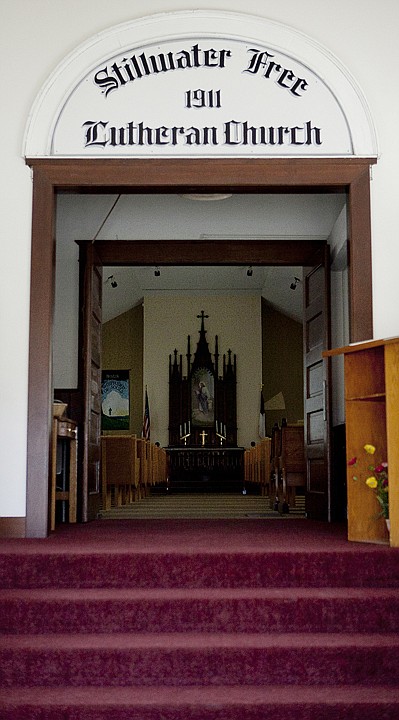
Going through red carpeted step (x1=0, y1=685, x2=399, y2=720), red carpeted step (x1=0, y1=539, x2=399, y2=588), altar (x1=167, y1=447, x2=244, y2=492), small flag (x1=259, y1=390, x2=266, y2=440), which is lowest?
red carpeted step (x1=0, y1=685, x2=399, y2=720)

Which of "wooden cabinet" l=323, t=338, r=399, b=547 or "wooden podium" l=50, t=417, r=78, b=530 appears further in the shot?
"wooden podium" l=50, t=417, r=78, b=530

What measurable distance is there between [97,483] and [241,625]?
4.11m

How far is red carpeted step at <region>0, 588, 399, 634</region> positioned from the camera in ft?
13.2

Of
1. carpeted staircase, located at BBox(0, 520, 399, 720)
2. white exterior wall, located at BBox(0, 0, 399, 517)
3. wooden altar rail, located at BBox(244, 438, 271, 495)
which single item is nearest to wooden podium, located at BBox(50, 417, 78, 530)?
white exterior wall, located at BBox(0, 0, 399, 517)

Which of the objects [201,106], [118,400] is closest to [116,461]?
[201,106]

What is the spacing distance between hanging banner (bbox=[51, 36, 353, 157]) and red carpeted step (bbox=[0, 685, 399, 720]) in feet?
11.9

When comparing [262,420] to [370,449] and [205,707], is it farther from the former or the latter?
[205,707]

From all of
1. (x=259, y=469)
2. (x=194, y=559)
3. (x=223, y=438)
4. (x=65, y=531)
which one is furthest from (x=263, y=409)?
(x=194, y=559)

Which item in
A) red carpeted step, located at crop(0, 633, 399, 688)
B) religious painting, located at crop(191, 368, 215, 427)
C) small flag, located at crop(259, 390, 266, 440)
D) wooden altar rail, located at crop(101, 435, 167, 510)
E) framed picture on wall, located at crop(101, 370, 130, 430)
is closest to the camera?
red carpeted step, located at crop(0, 633, 399, 688)

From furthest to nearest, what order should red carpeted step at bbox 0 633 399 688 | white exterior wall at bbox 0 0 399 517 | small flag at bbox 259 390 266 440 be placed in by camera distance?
1. small flag at bbox 259 390 266 440
2. white exterior wall at bbox 0 0 399 517
3. red carpeted step at bbox 0 633 399 688

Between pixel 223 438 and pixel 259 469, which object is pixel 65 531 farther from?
pixel 223 438

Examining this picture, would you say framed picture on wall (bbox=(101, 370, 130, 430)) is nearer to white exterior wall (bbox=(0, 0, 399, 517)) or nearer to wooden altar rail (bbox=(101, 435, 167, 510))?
wooden altar rail (bbox=(101, 435, 167, 510))

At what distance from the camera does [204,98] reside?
5996 mm

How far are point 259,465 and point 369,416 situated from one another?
28.0ft
